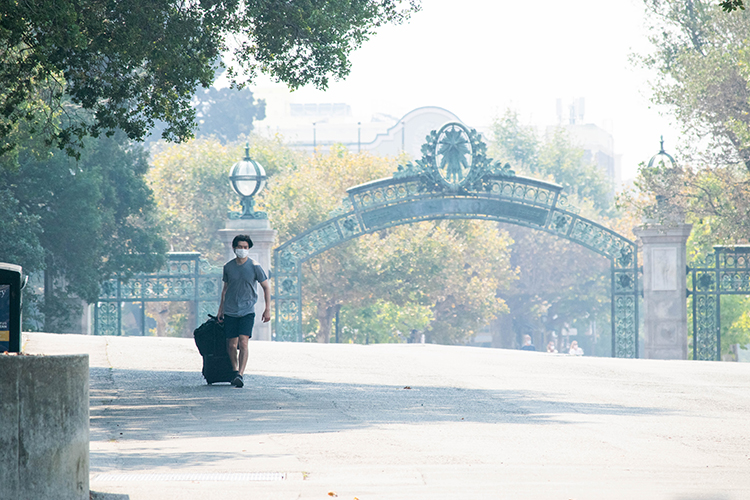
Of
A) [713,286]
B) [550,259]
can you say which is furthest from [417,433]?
[550,259]

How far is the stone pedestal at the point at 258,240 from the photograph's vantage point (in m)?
24.2

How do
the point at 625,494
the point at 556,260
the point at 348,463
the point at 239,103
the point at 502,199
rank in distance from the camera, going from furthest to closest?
the point at 239,103 → the point at 556,260 → the point at 502,199 → the point at 348,463 → the point at 625,494

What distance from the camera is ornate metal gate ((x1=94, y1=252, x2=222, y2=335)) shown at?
2552 centimetres

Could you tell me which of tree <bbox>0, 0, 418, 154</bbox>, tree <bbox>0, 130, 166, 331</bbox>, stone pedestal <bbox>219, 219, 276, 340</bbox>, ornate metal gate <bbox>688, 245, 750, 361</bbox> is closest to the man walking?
tree <bbox>0, 0, 418, 154</bbox>

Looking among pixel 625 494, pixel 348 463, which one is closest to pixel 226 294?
pixel 348 463

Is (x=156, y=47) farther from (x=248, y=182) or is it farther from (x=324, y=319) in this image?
(x=324, y=319)

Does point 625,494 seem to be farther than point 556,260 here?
No

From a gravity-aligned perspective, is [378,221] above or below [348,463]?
above

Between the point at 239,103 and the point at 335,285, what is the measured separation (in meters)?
45.9

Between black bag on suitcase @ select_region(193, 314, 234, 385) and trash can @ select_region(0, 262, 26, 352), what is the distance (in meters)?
3.10

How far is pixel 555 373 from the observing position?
1474cm

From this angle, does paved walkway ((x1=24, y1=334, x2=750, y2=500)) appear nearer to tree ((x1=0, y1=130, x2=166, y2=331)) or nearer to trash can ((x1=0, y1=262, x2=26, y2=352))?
trash can ((x1=0, y1=262, x2=26, y2=352))

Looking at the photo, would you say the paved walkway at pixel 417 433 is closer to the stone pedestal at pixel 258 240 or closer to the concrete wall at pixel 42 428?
the concrete wall at pixel 42 428

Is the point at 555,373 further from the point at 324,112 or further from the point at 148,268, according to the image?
the point at 324,112
